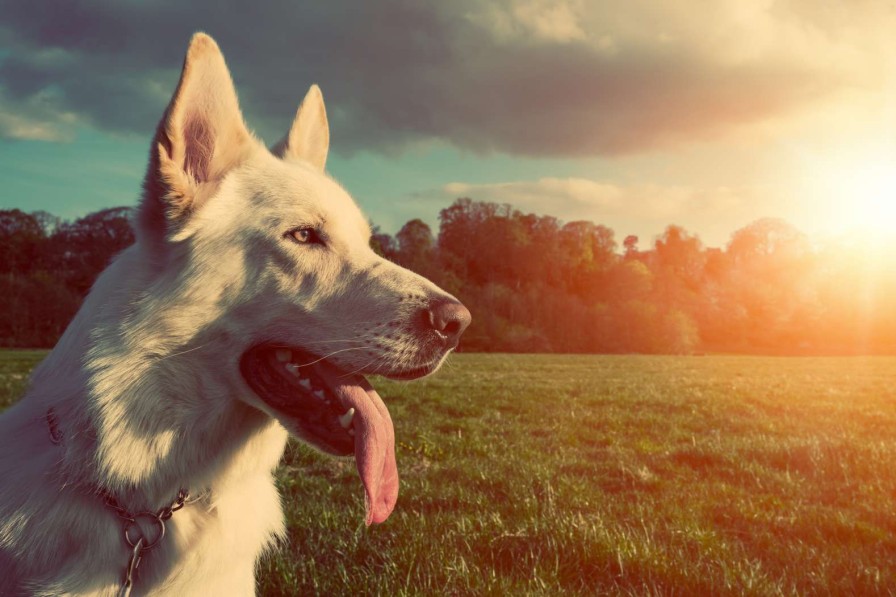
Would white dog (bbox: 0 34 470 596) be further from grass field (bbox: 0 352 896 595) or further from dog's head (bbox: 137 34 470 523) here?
grass field (bbox: 0 352 896 595)

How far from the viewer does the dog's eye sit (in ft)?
11.0

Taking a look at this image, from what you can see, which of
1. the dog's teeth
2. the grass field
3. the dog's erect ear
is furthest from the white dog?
the grass field

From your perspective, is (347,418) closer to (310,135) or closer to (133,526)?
(133,526)

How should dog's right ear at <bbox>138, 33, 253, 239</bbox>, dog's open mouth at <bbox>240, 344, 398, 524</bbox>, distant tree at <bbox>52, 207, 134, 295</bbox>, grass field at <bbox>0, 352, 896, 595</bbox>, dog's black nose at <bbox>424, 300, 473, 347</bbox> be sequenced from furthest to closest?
distant tree at <bbox>52, 207, 134, 295</bbox>, grass field at <bbox>0, 352, 896, 595</bbox>, dog's black nose at <bbox>424, 300, 473, 347</bbox>, dog's open mouth at <bbox>240, 344, 398, 524</bbox>, dog's right ear at <bbox>138, 33, 253, 239</bbox>

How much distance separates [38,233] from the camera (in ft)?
181

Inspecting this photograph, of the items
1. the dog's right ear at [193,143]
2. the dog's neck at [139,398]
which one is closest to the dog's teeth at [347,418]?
the dog's neck at [139,398]

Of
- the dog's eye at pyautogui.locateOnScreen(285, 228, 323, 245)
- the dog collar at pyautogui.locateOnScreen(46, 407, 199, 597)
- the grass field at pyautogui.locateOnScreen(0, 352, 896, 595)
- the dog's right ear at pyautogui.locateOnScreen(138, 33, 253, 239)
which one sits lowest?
the grass field at pyautogui.locateOnScreen(0, 352, 896, 595)

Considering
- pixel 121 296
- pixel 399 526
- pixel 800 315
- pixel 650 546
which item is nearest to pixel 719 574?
pixel 650 546

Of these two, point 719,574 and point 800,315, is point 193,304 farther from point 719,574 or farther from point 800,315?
point 800,315

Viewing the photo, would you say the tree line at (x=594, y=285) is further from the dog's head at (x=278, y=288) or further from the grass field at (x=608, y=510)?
the dog's head at (x=278, y=288)

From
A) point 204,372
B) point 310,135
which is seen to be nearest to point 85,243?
point 310,135

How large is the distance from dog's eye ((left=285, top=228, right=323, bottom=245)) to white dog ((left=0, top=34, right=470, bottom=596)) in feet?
0.04

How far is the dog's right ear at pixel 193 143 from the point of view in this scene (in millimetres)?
2977

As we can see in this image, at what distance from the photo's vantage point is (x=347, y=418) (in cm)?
314
